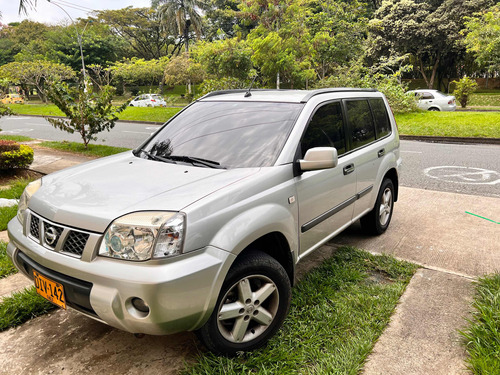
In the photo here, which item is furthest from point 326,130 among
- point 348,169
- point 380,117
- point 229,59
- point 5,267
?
point 229,59

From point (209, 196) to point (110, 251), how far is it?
1.95 ft

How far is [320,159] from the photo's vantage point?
2523 millimetres

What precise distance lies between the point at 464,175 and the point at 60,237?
7.32 m

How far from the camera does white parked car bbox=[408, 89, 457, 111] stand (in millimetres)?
18281

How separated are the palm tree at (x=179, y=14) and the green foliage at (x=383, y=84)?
25831 millimetres

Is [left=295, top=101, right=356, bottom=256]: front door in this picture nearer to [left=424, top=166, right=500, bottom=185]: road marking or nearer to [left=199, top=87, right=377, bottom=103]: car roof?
[left=199, top=87, right=377, bottom=103]: car roof

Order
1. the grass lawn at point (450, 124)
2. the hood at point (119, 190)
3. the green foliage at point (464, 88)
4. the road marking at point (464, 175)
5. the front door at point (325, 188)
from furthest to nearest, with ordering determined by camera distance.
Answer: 1. the green foliage at point (464, 88)
2. the grass lawn at point (450, 124)
3. the road marking at point (464, 175)
4. the front door at point (325, 188)
5. the hood at point (119, 190)

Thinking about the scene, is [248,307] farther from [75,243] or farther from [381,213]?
[381,213]

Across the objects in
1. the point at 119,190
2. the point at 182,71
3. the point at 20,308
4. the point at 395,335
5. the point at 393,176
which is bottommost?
the point at 395,335

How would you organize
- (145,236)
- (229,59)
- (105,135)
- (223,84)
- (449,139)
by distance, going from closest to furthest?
(145,236)
(449,139)
(105,135)
(223,84)
(229,59)

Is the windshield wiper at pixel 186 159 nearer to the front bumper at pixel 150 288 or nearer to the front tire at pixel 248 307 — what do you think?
the front tire at pixel 248 307

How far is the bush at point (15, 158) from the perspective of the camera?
673cm

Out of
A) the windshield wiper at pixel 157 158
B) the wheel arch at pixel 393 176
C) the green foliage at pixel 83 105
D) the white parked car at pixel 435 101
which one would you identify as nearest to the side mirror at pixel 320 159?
the windshield wiper at pixel 157 158

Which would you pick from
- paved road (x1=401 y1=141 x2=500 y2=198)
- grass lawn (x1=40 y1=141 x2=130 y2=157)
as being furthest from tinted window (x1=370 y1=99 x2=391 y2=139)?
grass lawn (x1=40 y1=141 x2=130 y2=157)
